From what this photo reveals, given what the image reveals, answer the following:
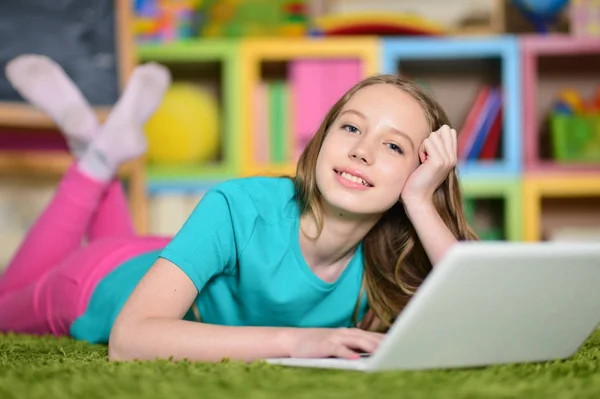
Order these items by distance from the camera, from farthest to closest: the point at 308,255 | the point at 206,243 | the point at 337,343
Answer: the point at 308,255
the point at 206,243
the point at 337,343

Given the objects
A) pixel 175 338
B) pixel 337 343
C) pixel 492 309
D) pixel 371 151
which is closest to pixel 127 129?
pixel 371 151

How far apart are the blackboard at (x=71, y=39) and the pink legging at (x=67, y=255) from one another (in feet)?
1.87

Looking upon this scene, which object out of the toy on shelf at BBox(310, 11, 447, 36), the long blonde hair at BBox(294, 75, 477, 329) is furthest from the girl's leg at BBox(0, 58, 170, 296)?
the toy on shelf at BBox(310, 11, 447, 36)

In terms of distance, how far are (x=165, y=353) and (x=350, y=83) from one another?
184 centimetres

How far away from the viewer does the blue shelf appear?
8.82 feet

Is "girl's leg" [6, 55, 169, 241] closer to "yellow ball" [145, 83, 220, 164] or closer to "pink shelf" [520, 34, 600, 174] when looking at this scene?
"yellow ball" [145, 83, 220, 164]

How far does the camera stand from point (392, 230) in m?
1.37

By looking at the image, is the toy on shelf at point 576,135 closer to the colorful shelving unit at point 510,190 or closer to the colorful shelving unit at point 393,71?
the colorful shelving unit at point 393,71

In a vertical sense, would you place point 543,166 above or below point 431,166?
below

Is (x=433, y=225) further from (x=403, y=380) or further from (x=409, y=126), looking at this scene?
(x=403, y=380)

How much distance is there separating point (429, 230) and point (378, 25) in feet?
5.23

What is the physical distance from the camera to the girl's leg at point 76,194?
1809 mm

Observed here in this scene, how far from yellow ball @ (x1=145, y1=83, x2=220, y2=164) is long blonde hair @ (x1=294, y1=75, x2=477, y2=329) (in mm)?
1472

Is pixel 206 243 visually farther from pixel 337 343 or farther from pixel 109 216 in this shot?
pixel 109 216
